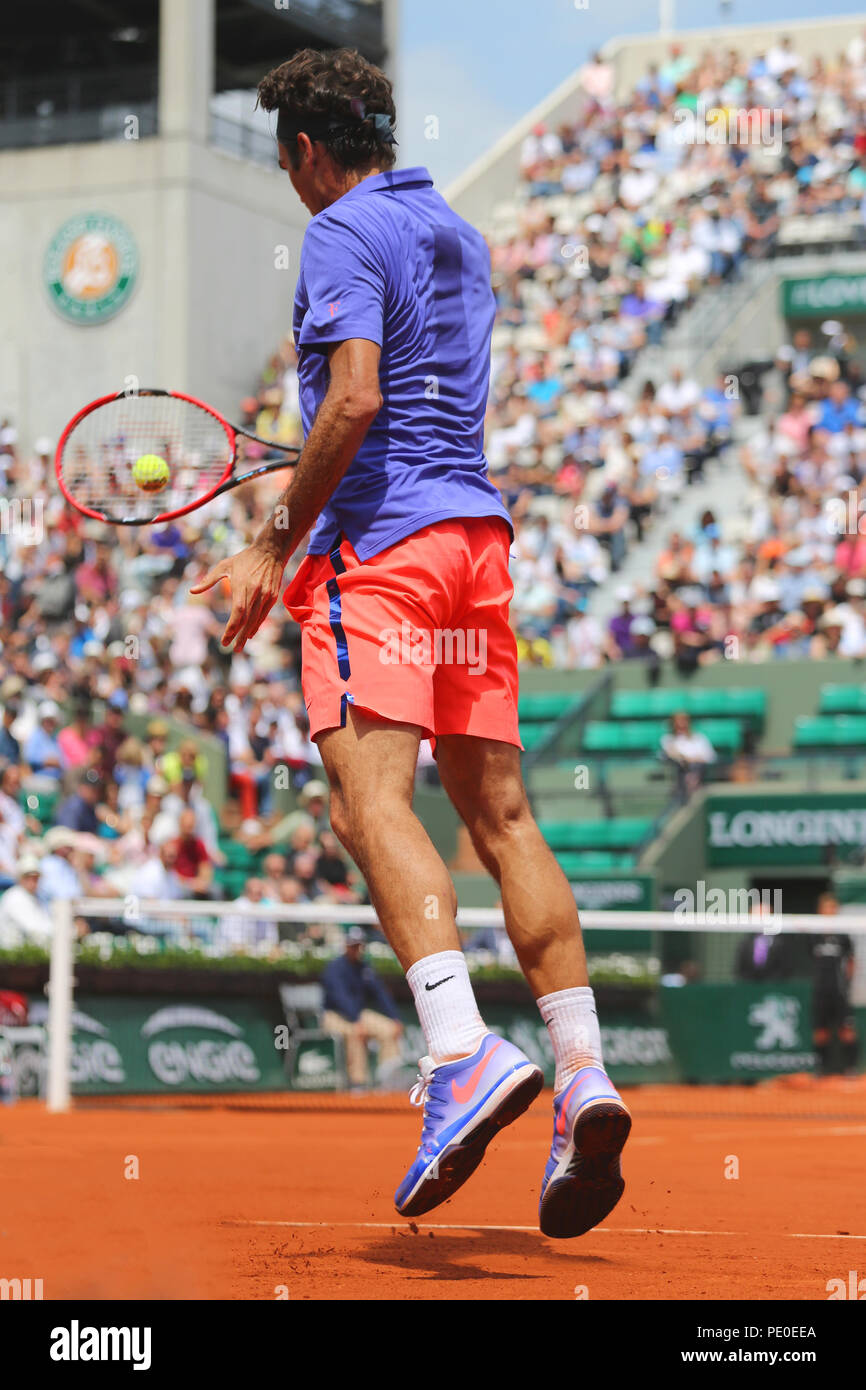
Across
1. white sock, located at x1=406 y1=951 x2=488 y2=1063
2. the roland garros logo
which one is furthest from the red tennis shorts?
the roland garros logo

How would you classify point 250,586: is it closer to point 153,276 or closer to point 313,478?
point 313,478

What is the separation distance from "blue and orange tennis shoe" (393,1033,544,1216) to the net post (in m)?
7.66

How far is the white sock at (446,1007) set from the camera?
12.6 feet

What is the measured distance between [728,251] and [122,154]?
27.5 feet

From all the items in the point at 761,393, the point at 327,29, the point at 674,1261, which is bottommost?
the point at 674,1261

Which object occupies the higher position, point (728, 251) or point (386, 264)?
point (728, 251)

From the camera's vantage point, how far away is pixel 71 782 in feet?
53.8

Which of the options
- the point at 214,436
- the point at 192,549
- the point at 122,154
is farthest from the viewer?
the point at 122,154

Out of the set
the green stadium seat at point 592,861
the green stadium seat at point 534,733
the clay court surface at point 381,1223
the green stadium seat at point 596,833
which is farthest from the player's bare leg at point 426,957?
the green stadium seat at point 534,733

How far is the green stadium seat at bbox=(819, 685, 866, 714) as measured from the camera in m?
15.9

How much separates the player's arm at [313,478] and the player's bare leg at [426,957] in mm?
303
